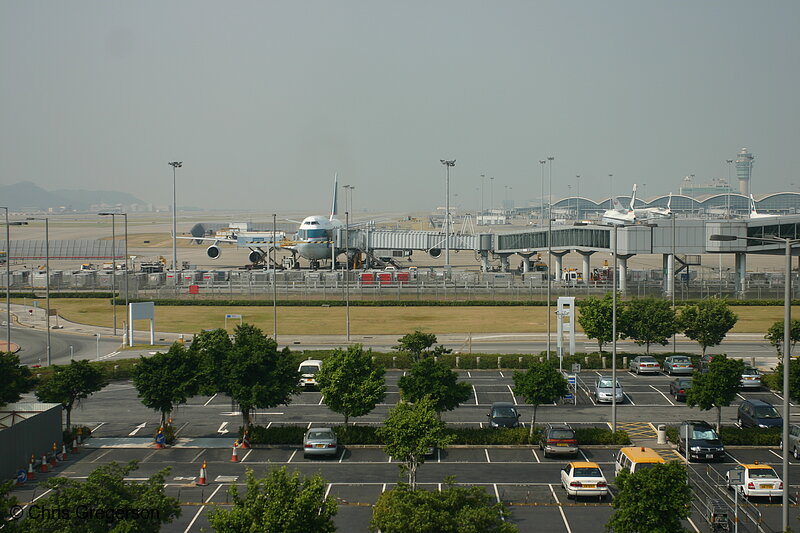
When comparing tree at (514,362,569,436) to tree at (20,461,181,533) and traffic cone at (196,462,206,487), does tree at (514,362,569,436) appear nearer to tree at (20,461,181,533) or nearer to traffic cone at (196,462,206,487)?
traffic cone at (196,462,206,487)

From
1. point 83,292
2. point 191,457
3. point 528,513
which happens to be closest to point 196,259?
point 83,292

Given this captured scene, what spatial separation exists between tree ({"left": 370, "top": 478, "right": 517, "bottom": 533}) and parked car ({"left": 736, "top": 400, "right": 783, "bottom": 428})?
72.3 ft

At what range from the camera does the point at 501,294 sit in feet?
271

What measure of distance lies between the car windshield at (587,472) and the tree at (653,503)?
672cm

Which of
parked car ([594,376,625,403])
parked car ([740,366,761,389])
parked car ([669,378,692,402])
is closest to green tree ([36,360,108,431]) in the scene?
parked car ([594,376,625,403])

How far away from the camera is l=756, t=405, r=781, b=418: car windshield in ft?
120

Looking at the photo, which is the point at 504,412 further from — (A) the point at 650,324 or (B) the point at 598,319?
(A) the point at 650,324

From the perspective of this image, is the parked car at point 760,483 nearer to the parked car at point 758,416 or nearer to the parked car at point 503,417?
the parked car at point 758,416

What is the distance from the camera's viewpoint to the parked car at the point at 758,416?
36094mm

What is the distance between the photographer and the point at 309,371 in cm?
4653

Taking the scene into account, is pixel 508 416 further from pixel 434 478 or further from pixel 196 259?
pixel 196 259

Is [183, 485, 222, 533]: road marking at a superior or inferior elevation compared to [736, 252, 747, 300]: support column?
inferior

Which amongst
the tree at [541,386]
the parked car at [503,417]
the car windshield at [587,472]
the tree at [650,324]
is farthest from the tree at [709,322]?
the car windshield at [587,472]

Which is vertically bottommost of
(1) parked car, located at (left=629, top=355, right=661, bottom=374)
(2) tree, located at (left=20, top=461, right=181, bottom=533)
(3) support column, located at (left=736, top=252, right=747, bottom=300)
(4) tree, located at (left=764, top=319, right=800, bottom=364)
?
(1) parked car, located at (left=629, top=355, right=661, bottom=374)
